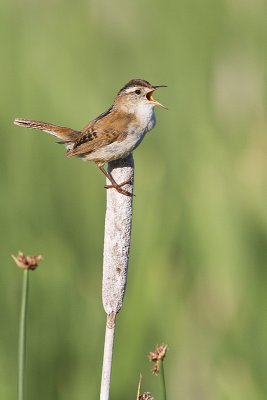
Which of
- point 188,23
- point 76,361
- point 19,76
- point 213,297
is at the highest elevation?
point 188,23

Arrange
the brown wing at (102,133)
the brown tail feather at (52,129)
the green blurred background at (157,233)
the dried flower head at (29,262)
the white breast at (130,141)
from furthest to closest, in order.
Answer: the green blurred background at (157,233)
the brown tail feather at (52,129)
the brown wing at (102,133)
the white breast at (130,141)
the dried flower head at (29,262)

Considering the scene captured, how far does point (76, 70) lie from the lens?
3.15 meters

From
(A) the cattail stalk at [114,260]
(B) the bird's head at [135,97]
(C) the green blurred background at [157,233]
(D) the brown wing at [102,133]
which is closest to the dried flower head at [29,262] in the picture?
(A) the cattail stalk at [114,260]

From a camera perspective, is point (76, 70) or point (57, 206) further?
point (76, 70)

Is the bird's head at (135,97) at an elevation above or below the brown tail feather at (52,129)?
above

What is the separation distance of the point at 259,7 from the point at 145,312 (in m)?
1.42

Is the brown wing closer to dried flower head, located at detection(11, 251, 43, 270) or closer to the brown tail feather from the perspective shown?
the brown tail feather

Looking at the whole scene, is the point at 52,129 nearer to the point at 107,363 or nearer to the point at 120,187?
the point at 120,187

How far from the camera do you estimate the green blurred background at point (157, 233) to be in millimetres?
2451

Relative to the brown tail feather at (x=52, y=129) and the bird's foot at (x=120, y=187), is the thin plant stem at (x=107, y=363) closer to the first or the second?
the bird's foot at (x=120, y=187)

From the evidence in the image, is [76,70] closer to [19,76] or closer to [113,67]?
[19,76]

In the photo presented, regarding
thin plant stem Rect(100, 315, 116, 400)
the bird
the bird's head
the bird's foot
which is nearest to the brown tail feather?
the bird

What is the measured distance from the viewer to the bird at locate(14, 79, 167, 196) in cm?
194

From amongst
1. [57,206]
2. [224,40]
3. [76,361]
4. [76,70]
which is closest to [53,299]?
[76,361]
